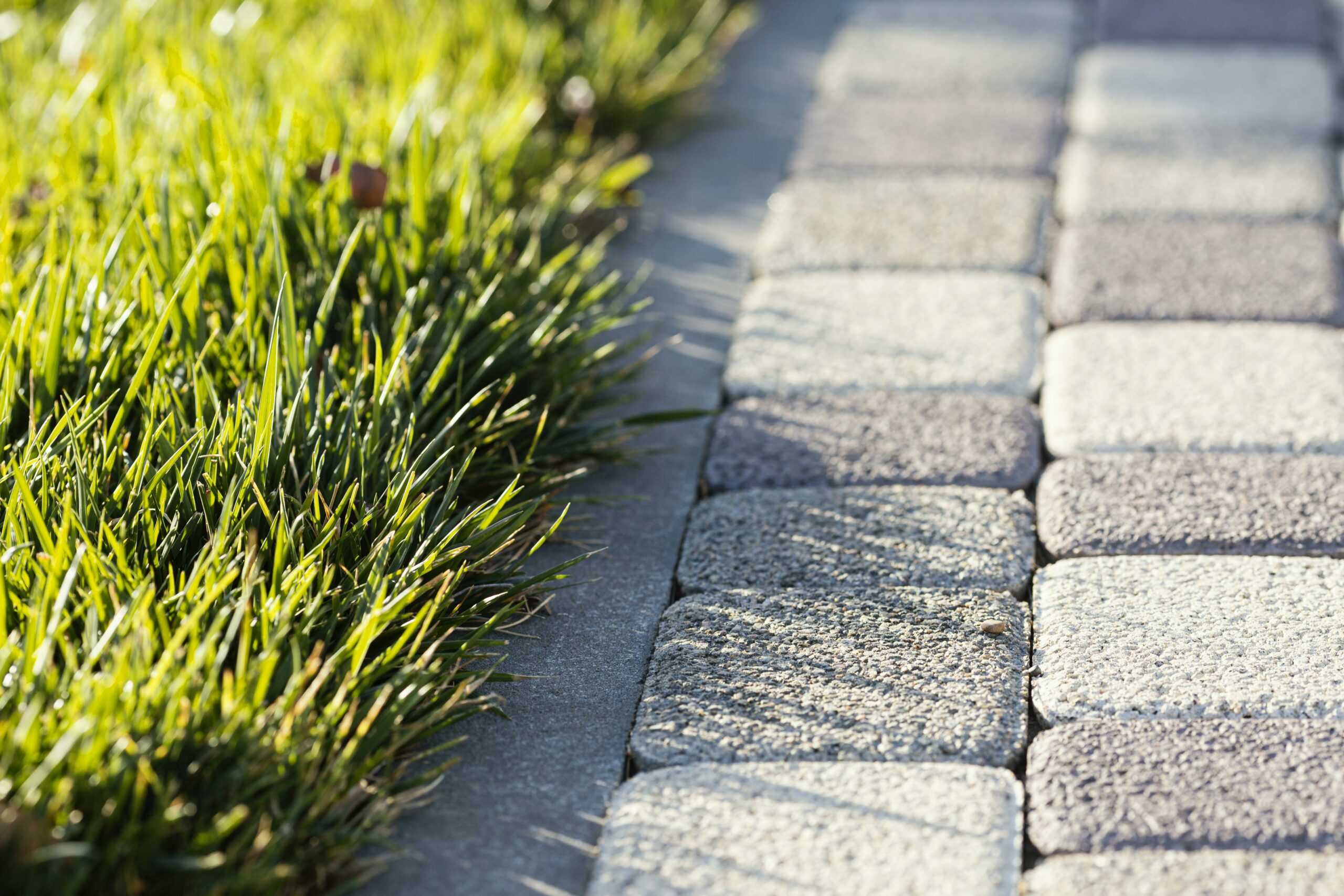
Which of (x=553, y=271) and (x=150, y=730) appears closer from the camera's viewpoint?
(x=150, y=730)

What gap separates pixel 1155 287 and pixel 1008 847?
117cm

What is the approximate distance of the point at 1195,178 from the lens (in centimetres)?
239

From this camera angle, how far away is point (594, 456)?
1.74 metres

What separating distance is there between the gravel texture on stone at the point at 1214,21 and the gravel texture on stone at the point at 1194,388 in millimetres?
1323

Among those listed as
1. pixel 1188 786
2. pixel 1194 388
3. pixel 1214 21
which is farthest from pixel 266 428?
pixel 1214 21

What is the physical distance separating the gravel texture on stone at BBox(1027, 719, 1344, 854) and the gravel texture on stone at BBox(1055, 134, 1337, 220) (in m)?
1.25

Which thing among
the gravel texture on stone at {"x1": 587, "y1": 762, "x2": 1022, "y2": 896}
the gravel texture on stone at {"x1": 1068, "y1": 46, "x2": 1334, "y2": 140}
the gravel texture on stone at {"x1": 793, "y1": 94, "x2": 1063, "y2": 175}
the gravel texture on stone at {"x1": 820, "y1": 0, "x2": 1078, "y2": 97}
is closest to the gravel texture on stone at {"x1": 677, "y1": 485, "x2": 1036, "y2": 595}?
the gravel texture on stone at {"x1": 587, "y1": 762, "x2": 1022, "y2": 896}

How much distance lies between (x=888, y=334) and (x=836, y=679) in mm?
785

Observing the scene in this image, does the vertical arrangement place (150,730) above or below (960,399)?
below

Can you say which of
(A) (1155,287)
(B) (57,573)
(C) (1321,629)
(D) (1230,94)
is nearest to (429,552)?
(B) (57,573)

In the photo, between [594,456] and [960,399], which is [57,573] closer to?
[594,456]

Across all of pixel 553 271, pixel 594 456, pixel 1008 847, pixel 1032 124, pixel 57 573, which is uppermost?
pixel 1032 124

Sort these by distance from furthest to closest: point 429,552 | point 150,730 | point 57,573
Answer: point 429,552, point 57,573, point 150,730

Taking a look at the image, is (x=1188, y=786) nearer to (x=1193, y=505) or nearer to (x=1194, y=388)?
(x=1193, y=505)
